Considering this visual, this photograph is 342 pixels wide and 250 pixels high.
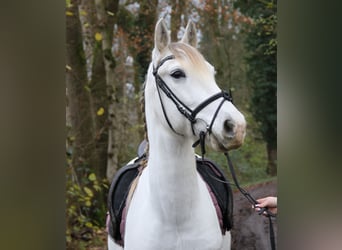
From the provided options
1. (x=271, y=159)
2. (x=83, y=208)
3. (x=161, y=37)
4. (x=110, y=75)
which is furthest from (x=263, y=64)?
(x=83, y=208)

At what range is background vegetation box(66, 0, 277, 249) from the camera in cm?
242

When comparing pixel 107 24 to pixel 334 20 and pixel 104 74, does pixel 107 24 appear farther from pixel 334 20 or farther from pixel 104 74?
pixel 334 20

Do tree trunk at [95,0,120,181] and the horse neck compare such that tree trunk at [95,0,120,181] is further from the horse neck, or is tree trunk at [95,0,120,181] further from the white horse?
the horse neck

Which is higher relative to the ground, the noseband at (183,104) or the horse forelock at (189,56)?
the horse forelock at (189,56)

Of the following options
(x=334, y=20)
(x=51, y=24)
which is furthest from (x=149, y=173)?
(x=334, y=20)

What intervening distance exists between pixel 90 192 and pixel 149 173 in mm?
1017

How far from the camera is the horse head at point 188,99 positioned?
1.25 metres

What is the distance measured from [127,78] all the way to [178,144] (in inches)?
45.7

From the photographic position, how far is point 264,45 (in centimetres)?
240

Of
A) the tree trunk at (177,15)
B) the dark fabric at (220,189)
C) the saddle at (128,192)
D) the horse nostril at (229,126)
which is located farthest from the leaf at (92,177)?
the horse nostril at (229,126)

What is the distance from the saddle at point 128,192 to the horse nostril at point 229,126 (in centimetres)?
53

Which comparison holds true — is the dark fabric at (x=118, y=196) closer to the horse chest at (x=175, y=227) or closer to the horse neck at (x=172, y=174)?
the horse chest at (x=175, y=227)

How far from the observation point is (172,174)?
A: 57.9 inches

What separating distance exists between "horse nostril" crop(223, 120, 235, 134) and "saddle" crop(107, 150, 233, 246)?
1.73 feet
